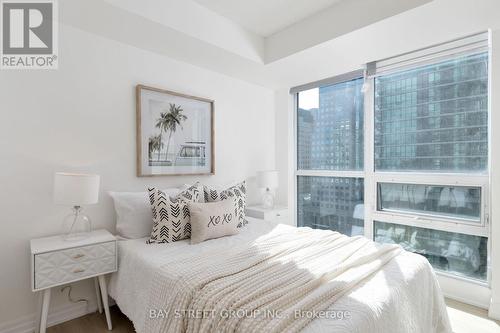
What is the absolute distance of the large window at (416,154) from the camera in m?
2.43

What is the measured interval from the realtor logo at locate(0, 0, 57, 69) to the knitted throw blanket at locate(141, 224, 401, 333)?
1840 mm

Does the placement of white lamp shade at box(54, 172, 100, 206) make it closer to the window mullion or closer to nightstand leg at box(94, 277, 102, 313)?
nightstand leg at box(94, 277, 102, 313)

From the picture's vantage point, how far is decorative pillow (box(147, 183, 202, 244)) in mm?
2082

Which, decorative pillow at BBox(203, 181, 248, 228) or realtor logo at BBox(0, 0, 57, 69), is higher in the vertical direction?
realtor logo at BBox(0, 0, 57, 69)

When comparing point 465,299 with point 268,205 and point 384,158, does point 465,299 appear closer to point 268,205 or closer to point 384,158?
point 384,158

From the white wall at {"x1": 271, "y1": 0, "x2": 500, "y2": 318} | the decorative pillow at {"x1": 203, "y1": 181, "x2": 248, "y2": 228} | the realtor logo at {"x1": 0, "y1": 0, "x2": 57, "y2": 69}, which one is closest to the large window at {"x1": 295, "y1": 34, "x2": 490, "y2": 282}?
the white wall at {"x1": 271, "y1": 0, "x2": 500, "y2": 318}

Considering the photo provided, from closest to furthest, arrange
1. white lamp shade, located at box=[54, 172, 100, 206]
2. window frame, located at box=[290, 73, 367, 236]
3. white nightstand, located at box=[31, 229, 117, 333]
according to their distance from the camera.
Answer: white nightstand, located at box=[31, 229, 117, 333]
white lamp shade, located at box=[54, 172, 100, 206]
window frame, located at box=[290, 73, 367, 236]

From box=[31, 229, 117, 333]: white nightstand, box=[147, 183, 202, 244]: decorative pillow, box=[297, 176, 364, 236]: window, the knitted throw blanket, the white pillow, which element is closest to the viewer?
the knitted throw blanket

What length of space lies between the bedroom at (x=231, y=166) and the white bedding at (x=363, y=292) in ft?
0.04

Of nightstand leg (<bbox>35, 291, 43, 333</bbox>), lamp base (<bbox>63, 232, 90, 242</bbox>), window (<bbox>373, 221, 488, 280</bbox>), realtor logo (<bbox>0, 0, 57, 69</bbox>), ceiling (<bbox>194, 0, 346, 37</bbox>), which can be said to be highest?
ceiling (<bbox>194, 0, 346, 37</bbox>)

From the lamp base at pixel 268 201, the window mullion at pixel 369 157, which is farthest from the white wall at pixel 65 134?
the window mullion at pixel 369 157

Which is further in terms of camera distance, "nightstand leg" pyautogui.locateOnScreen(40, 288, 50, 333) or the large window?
the large window

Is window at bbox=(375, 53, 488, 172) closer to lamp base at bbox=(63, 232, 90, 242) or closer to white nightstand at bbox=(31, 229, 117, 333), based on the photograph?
white nightstand at bbox=(31, 229, 117, 333)

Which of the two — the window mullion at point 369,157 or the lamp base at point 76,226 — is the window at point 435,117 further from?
the lamp base at point 76,226
